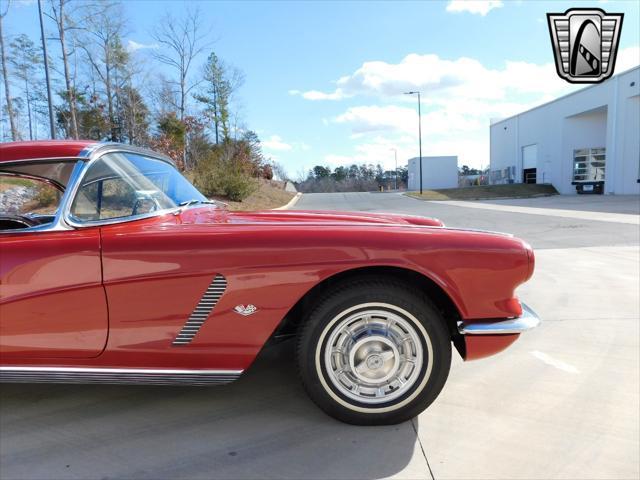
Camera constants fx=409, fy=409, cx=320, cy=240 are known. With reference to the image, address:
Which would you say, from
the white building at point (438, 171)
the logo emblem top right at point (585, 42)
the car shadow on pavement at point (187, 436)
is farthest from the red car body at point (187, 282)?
the white building at point (438, 171)

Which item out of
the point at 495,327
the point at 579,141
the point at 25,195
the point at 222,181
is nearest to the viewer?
the point at 495,327

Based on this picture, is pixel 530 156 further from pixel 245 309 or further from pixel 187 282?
pixel 187 282

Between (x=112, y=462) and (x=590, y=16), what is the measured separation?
7211 mm

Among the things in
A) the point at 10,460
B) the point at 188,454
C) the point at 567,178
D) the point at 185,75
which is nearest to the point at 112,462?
the point at 188,454

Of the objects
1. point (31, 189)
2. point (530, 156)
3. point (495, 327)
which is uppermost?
point (530, 156)

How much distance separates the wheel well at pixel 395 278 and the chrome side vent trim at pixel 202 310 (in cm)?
37

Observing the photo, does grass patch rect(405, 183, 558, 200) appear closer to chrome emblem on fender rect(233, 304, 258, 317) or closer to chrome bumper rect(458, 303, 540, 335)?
chrome bumper rect(458, 303, 540, 335)

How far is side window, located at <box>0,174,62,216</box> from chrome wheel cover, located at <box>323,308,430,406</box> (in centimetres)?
173

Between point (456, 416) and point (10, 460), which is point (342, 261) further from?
point (10, 460)

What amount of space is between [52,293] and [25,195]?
938 millimetres

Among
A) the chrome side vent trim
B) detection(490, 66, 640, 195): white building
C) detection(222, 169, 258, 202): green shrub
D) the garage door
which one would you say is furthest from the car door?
the garage door

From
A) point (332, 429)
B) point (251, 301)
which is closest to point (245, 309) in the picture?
point (251, 301)

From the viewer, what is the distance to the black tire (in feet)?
6.63

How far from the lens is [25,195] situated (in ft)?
8.25
